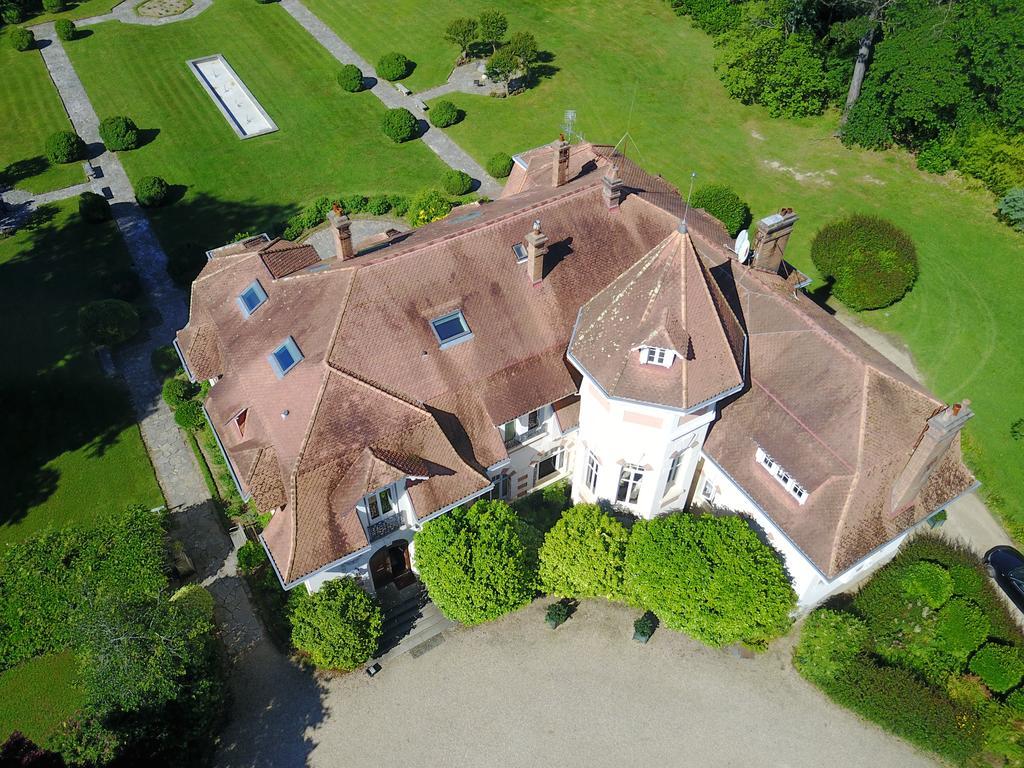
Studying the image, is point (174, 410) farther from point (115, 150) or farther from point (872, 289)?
point (872, 289)

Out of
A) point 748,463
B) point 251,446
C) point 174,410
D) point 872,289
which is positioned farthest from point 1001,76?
point 174,410

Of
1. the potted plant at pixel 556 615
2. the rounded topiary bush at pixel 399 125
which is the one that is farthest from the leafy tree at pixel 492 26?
the potted plant at pixel 556 615

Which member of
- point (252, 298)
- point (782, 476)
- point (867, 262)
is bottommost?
point (867, 262)

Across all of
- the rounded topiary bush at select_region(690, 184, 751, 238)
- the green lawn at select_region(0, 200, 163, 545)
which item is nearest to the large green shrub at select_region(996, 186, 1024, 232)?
the rounded topiary bush at select_region(690, 184, 751, 238)

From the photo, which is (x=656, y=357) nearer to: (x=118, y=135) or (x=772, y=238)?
(x=772, y=238)

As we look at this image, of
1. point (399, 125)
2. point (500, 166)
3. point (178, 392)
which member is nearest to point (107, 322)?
point (178, 392)

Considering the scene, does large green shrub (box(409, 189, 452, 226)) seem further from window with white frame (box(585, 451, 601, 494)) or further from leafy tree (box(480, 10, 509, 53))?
window with white frame (box(585, 451, 601, 494))
